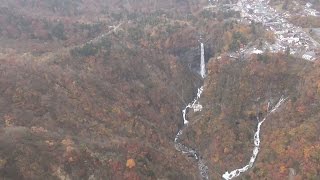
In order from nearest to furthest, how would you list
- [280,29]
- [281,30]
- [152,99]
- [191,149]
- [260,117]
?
[191,149] → [260,117] → [152,99] → [281,30] → [280,29]

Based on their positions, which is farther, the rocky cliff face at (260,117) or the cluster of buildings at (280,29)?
the cluster of buildings at (280,29)

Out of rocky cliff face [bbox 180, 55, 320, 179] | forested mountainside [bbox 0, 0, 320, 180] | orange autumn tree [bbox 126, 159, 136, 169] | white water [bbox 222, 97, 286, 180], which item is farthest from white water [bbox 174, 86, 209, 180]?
orange autumn tree [bbox 126, 159, 136, 169]

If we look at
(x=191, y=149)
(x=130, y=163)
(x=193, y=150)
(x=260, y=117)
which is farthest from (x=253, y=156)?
(x=130, y=163)

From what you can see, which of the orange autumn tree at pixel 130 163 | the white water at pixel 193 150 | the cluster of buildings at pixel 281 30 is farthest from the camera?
the cluster of buildings at pixel 281 30

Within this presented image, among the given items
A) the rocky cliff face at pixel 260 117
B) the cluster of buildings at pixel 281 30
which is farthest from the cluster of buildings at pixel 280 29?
the rocky cliff face at pixel 260 117

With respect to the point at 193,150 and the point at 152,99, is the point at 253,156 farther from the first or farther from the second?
the point at 152,99

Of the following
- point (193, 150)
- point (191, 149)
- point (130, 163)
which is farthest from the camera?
point (191, 149)

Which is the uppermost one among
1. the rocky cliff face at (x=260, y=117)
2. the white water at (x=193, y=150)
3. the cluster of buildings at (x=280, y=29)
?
the cluster of buildings at (x=280, y=29)

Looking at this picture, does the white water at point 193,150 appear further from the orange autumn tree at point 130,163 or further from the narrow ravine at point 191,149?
the orange autumn tree at point 130,163

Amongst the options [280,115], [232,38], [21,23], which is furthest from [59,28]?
[280,115]

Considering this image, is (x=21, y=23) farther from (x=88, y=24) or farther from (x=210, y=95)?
(x=210, y=95)
